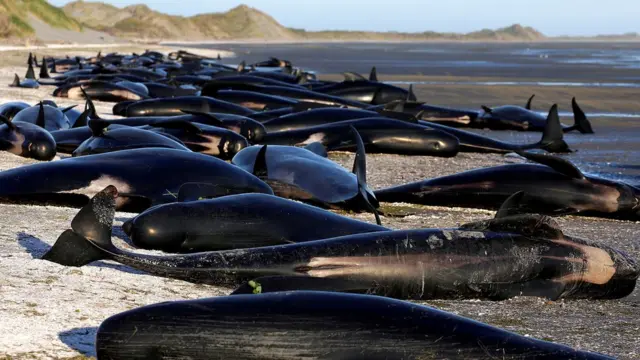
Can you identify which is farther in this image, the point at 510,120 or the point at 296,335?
the point at 510,120

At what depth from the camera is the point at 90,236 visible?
4195mm

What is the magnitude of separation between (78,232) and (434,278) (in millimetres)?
1725

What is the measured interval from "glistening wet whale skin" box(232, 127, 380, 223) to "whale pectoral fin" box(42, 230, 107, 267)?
227 cm

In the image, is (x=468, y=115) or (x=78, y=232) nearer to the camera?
(x=78, y=232)

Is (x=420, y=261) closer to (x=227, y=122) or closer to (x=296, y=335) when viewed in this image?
(x=296, y=335)

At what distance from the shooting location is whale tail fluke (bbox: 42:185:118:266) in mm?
4023

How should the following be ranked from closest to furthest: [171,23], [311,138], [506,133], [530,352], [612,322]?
1. [530,352]
2. [612,322]
3. [311,138]
4. [506,133]
5. [171,23]

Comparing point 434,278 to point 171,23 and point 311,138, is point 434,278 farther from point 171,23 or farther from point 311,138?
point 171,23

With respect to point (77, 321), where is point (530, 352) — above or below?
above

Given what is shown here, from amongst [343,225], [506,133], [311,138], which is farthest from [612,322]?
[506,133]

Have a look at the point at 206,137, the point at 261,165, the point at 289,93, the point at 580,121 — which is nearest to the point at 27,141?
the point at 206,137

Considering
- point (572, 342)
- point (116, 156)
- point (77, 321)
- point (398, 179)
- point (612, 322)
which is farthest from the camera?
point (398, 179)

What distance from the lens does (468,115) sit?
1517 centimetres

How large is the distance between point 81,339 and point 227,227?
5.29ft
